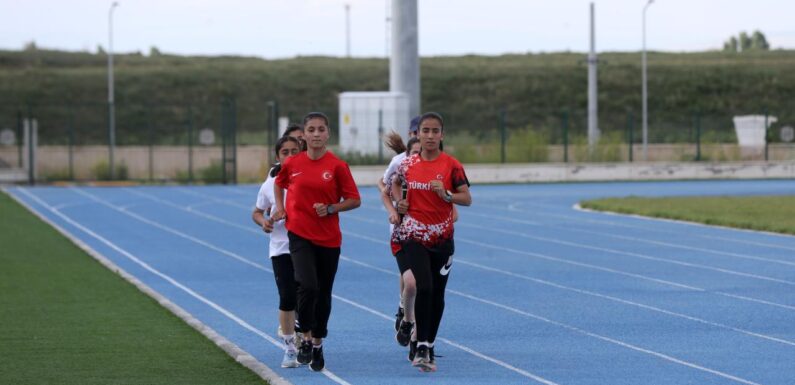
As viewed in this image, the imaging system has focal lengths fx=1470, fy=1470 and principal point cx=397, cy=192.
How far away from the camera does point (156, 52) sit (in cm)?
11162

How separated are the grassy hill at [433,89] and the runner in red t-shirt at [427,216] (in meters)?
62.0

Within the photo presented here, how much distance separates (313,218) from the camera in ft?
33.0

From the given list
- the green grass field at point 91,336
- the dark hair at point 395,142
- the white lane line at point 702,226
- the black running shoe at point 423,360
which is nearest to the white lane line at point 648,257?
the white lane line at point 702,226

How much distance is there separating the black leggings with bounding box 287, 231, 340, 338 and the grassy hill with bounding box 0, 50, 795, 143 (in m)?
62.2

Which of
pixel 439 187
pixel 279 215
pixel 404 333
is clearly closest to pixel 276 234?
pixel 279 215

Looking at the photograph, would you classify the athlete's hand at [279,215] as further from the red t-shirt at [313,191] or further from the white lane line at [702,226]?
the white lane line at [702,226]

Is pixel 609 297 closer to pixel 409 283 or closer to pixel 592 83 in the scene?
pixel 409 283

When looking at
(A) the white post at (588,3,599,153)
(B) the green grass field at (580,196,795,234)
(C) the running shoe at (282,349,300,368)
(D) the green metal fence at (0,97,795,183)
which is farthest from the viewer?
(A) the white post at (588,3,599,153)

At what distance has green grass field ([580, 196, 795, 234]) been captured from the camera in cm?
2511

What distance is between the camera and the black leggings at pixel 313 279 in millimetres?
10031

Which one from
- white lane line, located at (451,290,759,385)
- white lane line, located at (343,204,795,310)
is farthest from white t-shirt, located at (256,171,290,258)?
white lane line, located at (343,204,795,310)

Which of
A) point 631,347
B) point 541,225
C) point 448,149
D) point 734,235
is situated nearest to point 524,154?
point 448,149

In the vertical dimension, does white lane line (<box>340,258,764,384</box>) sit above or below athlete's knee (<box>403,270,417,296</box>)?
below

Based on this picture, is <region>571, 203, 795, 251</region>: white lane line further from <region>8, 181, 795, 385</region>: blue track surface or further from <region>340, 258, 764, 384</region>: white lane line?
<region>340, 258, 764, 384</region>: white lane line
